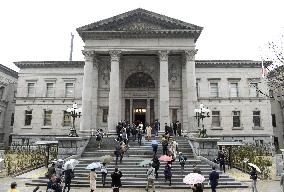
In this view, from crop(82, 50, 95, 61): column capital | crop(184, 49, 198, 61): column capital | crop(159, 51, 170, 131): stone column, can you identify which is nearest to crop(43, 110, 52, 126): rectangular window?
crop(82, 50, 95, 61): column capital

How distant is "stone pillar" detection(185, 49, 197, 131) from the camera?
3394 cm

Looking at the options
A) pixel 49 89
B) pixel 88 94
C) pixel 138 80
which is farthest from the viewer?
pixel 49 89

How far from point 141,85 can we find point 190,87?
7.65 metres

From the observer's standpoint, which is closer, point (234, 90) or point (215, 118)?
point (215, 118)

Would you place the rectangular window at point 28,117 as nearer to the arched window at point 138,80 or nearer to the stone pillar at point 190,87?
the arched window at point 138,80

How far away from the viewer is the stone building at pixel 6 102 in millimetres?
50250

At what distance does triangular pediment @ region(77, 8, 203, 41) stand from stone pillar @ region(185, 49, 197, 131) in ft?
8.68

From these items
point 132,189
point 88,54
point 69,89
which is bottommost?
point 132,189

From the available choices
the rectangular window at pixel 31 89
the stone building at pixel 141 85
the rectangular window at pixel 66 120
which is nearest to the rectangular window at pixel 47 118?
the stone building at pixel 141 85

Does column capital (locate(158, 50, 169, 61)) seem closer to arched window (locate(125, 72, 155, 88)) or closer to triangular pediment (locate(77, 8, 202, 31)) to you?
triangular pediment (locate(77, 8, 202, 31))

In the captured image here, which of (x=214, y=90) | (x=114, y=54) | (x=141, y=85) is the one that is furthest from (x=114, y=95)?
(x=214, y=90)

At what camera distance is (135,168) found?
20953mm

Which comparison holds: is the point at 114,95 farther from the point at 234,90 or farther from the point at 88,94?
the point at 234,90

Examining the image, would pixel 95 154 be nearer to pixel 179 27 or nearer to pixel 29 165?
pixel 29 165
